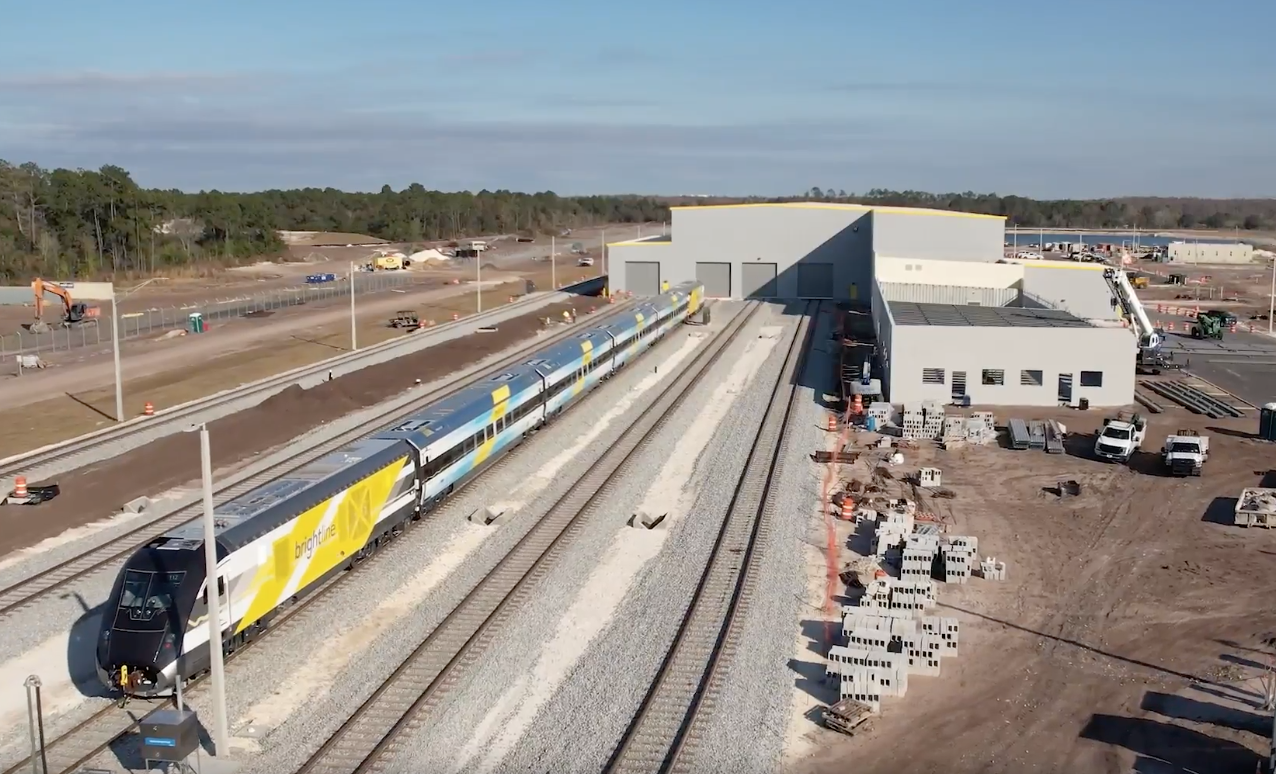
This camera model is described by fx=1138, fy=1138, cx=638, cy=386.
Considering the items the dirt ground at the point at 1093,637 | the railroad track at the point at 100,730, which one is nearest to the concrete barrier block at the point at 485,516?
the railroad track at the point at 100,730

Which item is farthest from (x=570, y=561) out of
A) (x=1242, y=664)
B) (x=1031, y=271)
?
(x=1031, y=271)

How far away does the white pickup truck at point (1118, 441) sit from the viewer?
3781 centimetres

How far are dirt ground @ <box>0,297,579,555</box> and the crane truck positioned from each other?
112 feet

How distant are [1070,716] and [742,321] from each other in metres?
58.9

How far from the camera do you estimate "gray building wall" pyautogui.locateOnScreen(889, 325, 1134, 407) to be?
4612 cm

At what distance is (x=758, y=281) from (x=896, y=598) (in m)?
68.5

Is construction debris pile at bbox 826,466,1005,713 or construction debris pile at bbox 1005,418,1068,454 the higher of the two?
construction debris pile at bbox 1005,418,1068,454

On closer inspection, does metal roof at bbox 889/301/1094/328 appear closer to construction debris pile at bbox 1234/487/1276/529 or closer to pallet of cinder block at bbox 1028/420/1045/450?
pallet of cinder block at bbox 1028/420/1045/450

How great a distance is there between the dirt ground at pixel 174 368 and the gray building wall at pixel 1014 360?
3054cm

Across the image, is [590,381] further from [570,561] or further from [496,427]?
[570,561]

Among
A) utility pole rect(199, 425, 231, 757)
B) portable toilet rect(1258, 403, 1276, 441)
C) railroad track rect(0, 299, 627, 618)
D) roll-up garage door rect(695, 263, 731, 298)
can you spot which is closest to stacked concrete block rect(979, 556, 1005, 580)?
utility pole rect(199, 425, 231, 757)

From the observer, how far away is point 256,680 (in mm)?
20531

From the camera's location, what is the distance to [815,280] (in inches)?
3538

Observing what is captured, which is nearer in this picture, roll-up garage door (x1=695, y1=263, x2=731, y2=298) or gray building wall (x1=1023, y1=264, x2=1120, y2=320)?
gray building wall (x1=1023, y1=264, x2=1120, y2=320)
